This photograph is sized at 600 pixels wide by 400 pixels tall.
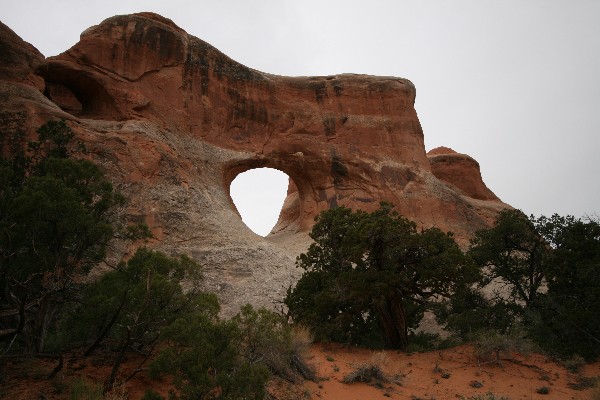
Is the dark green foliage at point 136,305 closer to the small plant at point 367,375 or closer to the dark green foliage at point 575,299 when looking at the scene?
the small plant at point 367,375

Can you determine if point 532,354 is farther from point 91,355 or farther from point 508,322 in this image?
point 91,355

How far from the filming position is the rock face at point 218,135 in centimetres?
2041

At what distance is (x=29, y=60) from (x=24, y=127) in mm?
4772

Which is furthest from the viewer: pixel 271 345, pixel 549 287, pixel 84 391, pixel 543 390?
pixel 549 287

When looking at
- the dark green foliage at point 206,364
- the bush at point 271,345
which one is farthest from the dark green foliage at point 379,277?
the dark green foliage at point 206,364

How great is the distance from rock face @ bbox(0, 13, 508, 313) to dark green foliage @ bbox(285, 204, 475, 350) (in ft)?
11.9

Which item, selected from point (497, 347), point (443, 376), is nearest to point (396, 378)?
point (443, 376)

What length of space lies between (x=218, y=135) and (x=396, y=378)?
20.3m

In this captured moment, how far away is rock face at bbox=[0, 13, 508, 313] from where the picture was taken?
2041cm

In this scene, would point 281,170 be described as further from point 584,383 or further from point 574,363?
point 584,383

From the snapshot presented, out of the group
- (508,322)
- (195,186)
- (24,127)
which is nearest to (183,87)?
(195,186)

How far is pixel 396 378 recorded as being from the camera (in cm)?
1117

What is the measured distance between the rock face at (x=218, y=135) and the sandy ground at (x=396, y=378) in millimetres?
6334

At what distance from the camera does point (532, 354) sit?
14211 mm
